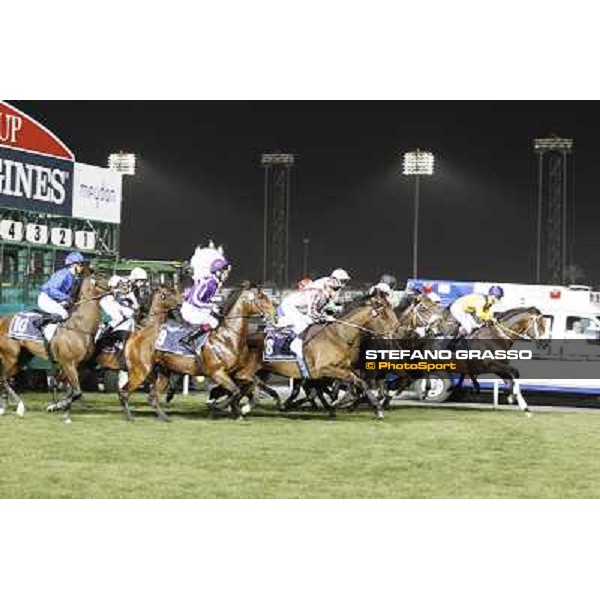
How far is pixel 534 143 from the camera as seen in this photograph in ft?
30.1

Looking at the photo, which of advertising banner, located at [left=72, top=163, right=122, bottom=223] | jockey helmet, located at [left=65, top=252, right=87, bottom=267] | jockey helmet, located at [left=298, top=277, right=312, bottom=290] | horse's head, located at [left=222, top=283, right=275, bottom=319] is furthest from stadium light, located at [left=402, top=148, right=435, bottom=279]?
jockey helmet, located at [left=65, top=252, right=87, bottom=267]

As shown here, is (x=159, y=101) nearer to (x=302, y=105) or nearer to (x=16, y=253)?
(x=302, y=105)

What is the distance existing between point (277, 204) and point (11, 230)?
4.16 m

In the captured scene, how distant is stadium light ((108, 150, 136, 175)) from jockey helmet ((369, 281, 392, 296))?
8.23 feet

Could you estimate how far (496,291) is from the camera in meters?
10.9

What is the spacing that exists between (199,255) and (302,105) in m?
2.30

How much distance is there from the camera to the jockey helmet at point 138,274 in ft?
38.4

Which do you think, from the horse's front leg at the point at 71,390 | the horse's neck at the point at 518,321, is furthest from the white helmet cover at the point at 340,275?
the horse's front leg at the point at 71,390

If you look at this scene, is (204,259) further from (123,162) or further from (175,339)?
(175,339)

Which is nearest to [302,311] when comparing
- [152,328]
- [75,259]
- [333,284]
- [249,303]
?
[249,303]

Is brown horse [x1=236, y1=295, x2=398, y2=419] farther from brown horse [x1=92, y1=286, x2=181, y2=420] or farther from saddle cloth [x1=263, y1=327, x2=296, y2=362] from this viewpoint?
brown horse [x1=92, y1=286, x2=181, y2=420]

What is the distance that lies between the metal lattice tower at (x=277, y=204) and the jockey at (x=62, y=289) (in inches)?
102

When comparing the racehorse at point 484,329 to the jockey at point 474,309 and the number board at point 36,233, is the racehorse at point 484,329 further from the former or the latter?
the number board at point 36,233

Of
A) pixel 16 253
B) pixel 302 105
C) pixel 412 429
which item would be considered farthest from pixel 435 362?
pixel 16 253
